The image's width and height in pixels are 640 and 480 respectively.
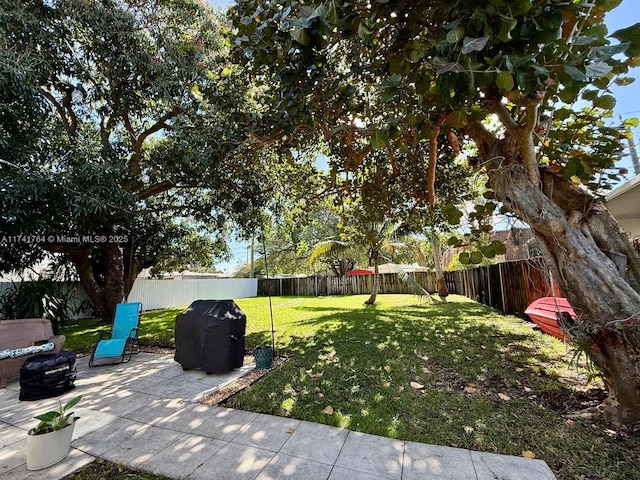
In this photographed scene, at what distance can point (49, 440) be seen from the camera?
232 cm

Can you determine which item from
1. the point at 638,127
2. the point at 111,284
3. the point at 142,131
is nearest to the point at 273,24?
the point at 638,127

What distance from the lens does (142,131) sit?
28.1 ft

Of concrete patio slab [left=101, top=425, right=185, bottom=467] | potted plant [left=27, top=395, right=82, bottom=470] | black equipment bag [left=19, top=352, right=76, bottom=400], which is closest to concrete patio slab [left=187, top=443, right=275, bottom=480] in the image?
concrete patio slab [left=101, top=425, right=185, bottom=467]

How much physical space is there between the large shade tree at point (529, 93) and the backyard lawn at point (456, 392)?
1.89 feet

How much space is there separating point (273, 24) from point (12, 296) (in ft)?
28.8

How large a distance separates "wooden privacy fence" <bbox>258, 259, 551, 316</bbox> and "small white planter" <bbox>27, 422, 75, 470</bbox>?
87.2 inches

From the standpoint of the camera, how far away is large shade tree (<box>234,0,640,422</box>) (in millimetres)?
1720

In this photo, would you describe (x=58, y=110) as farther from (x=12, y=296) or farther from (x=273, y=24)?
(x=273, y=24)

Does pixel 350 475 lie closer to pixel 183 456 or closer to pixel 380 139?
pixel 183 456

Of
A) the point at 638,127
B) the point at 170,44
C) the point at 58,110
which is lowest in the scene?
the point at 638,127

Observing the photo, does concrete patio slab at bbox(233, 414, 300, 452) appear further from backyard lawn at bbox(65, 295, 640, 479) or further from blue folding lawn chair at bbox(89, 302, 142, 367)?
blue folding lawn chair at bbox(89, 302, 142, 367)

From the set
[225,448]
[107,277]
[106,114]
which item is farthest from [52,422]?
[107,277]

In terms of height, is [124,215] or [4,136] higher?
[4,136]

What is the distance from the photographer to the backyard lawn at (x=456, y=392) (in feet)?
7.78
